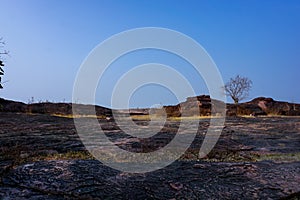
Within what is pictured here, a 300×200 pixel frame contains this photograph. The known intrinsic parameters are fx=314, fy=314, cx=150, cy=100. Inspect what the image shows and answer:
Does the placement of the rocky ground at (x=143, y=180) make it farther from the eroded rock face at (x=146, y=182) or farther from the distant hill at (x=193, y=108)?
the distant hill at (x=193, y=108)

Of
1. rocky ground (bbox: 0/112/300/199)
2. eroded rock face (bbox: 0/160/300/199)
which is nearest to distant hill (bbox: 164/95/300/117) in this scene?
rocky ground (bbox: 0/112/300/199)

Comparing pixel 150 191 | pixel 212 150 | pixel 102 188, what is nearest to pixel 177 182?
pixel 150 191

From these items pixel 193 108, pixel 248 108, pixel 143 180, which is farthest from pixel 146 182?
pixel 248 108

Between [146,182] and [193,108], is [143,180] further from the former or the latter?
[193,108]

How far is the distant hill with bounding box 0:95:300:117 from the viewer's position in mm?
20172

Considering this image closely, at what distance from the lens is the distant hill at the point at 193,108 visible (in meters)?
20.2

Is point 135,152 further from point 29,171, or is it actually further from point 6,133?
point 6,133

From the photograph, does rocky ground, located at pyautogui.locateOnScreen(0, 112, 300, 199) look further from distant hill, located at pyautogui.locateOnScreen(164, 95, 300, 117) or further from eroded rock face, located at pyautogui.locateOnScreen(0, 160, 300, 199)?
distant hill, located at pyautogui.locateOnScreen(164, 95, 300, 117)

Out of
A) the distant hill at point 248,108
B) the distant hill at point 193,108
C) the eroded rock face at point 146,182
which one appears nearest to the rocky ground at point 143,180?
the eroded rock face at point 146,182

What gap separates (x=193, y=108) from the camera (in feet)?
80.9

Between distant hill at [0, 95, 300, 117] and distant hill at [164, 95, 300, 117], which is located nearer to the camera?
distant hill at [0, 95, 300, 117]

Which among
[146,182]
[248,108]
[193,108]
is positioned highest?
[248,108]

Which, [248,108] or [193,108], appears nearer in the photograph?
[193,108]

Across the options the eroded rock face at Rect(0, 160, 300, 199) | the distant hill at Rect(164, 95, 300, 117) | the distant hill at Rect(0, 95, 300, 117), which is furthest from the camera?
the distant hill at Rect(164, 95, 300, 117)
